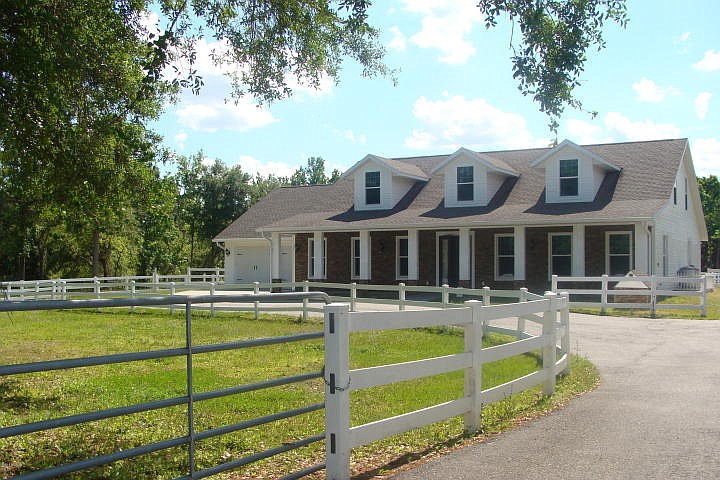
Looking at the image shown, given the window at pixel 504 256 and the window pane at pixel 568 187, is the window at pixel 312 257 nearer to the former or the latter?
the window at pixel 504 256

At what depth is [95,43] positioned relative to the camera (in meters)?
9.59

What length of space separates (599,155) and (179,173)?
3477 centimetres

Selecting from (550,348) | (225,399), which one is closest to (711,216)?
(550,348)

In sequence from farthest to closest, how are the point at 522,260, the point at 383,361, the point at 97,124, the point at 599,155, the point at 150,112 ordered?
1. the point at 599,155
2. the point at 522,260
3. the point at 383,361
4. the point at 150,112
5. the point at 97,124

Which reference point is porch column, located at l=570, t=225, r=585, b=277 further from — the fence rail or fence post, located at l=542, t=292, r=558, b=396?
the fence rail

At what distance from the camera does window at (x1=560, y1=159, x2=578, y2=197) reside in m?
29.2

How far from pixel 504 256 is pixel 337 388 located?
2491 cm

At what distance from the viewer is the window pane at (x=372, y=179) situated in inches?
1320

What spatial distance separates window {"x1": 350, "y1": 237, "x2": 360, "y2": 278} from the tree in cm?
4909

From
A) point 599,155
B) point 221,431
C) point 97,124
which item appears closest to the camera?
point 221,431

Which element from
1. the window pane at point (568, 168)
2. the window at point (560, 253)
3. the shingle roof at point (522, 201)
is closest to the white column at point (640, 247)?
the shingle roof at point (522, 201)

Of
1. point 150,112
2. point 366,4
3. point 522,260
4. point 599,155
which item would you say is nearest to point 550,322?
point 366,4

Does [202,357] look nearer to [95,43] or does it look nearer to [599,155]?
[95,43]

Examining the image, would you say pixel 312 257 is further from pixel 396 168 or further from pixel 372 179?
pixel 396 168
